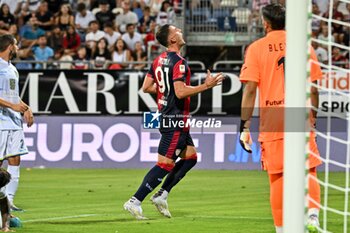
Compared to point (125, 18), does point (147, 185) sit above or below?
below

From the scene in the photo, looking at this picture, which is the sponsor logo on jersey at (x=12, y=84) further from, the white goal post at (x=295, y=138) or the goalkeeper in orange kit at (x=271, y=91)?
the white goal post at (x=295, y=138)

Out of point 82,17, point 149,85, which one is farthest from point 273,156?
point 82,17

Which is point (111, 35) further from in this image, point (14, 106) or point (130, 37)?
point (14, 106)

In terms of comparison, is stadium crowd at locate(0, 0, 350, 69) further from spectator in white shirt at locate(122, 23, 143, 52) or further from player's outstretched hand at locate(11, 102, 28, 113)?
player's outstretched hand at locate(11, 102, 28, 113)

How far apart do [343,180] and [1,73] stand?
8159 mm

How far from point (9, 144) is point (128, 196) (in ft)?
11.4

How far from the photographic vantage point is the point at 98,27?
26.2 meters

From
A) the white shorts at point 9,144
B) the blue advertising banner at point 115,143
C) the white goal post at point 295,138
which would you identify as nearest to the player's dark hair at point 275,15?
the white goal post at point 295,138

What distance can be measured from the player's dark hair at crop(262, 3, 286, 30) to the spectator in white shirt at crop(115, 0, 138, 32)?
17551mm

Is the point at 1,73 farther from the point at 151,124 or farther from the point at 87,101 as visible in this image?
the point at 87,101

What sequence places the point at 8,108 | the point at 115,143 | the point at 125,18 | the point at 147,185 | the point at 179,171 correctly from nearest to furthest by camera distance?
the point at 147,185, the point at 8,108, the point at 179,171, the point at 115,143, the point at 125,18

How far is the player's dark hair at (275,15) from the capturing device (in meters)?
8.87

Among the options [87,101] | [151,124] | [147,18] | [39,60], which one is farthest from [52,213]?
[147,18]

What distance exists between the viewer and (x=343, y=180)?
18.4 m
